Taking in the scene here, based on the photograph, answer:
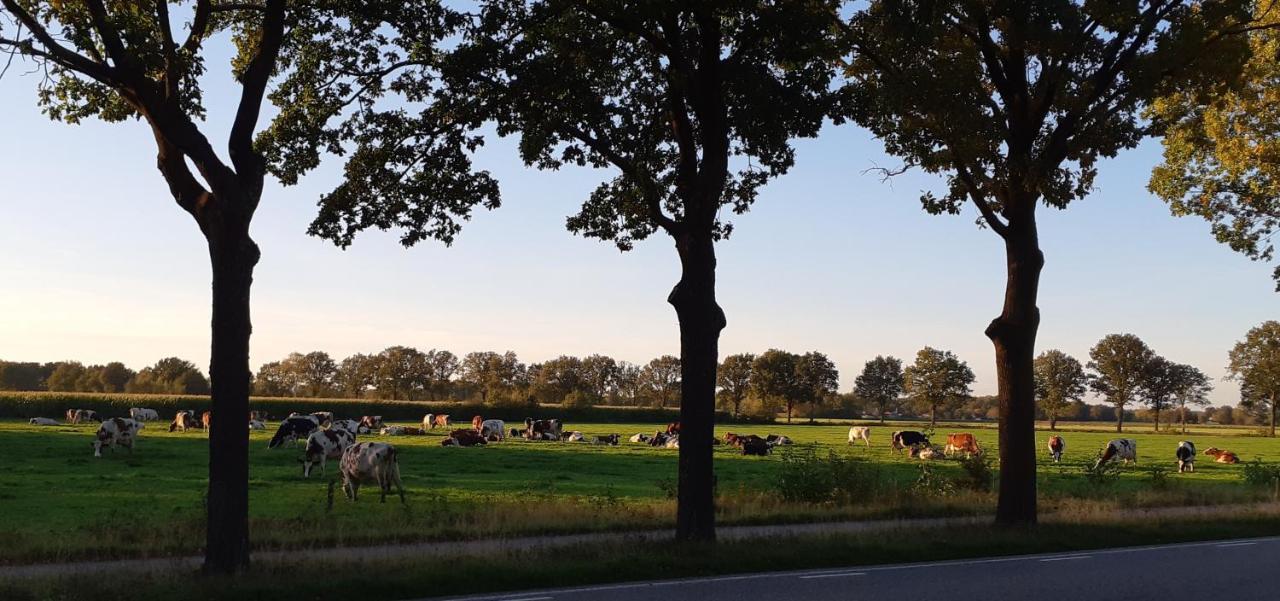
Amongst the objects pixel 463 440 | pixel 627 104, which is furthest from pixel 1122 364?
pixel 627 104

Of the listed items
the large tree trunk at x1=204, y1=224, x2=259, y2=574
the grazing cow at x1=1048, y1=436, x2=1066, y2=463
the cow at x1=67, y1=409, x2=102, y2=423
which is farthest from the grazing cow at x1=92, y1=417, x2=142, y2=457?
the grazing cow at x1=1048, y1=436, x2=1066, y2=463

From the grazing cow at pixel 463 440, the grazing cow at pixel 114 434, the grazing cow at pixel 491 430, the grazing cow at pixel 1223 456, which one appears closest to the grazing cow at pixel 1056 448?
the grazing cow at pixel 1223 456

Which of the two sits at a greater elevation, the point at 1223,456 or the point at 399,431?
the point at 1223,456

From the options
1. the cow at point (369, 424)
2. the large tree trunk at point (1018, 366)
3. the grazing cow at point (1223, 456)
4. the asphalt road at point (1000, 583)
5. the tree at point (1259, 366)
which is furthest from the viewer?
the tree at point (1259, 366)

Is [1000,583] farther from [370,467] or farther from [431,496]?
[431,496]

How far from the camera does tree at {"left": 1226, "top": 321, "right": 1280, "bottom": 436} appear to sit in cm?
10912

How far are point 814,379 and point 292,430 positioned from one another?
351 feet

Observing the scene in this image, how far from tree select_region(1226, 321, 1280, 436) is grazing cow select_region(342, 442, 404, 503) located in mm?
111595

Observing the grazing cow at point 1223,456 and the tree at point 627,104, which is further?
the grazing cow at point 1223,456

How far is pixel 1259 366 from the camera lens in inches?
4370

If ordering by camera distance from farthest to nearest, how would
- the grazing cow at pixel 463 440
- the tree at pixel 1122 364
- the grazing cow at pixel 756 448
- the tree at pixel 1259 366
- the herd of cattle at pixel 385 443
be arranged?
the tree at pixel 1122 364 → the tree at pixel 1259 366 → the grazing cow at pixel 463 440 → the grazing cow at pixel 756 448 → the herd of cattle at pixel 385 443

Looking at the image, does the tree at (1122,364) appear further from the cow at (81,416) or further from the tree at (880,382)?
the cow at (81,416)

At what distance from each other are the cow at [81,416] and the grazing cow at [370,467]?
56576 mm

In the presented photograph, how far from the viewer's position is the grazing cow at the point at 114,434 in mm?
37938
